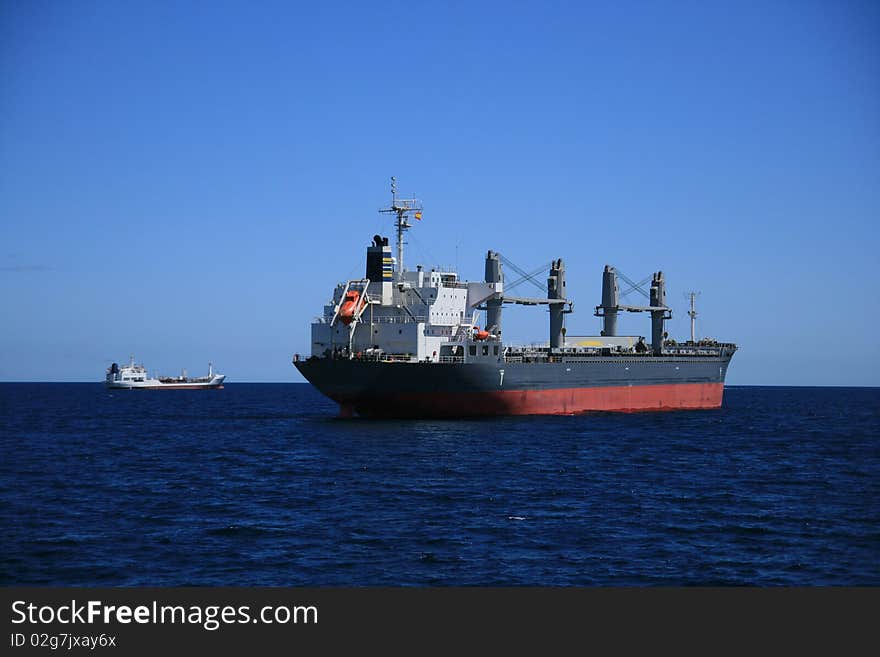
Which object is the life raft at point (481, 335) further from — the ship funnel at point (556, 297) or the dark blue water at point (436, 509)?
the ship funnel at point (556, 297)

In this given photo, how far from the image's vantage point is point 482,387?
175 ft

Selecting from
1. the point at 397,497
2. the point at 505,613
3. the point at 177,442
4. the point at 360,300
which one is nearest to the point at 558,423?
the point at 360,300

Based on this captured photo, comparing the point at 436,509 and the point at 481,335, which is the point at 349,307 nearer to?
the point at 481,335

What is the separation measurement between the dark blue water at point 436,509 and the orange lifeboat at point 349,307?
692 centimetres

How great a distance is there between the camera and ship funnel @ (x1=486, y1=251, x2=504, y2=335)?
6175 centimetres

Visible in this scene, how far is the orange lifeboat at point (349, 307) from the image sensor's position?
2064 inches

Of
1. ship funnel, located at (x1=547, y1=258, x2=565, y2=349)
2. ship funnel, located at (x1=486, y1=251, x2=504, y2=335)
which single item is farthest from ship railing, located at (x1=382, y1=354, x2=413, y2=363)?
ship funnel, located at (x1=547, y1=258, x2=565, y2=349)

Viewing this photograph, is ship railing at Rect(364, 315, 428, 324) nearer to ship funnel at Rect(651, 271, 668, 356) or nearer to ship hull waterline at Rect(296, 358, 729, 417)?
ship hull waterline at Rect(296, 358, 729, 417)

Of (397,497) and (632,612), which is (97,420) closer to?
(397,497)

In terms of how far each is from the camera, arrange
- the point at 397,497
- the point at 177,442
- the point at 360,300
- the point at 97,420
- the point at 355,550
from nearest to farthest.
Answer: the point at 355,550, the point at 397,497, the point at 177,442, the point at 360,300, the point at 97,420

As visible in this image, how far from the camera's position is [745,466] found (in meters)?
37.5

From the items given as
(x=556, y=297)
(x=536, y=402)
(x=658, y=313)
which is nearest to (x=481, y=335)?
(x=536, y=402)

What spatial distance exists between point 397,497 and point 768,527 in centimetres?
1066

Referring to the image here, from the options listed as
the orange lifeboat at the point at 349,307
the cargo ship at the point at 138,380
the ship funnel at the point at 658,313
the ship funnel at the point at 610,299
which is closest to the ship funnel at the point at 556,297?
the ship funnel at the point at 610,299
